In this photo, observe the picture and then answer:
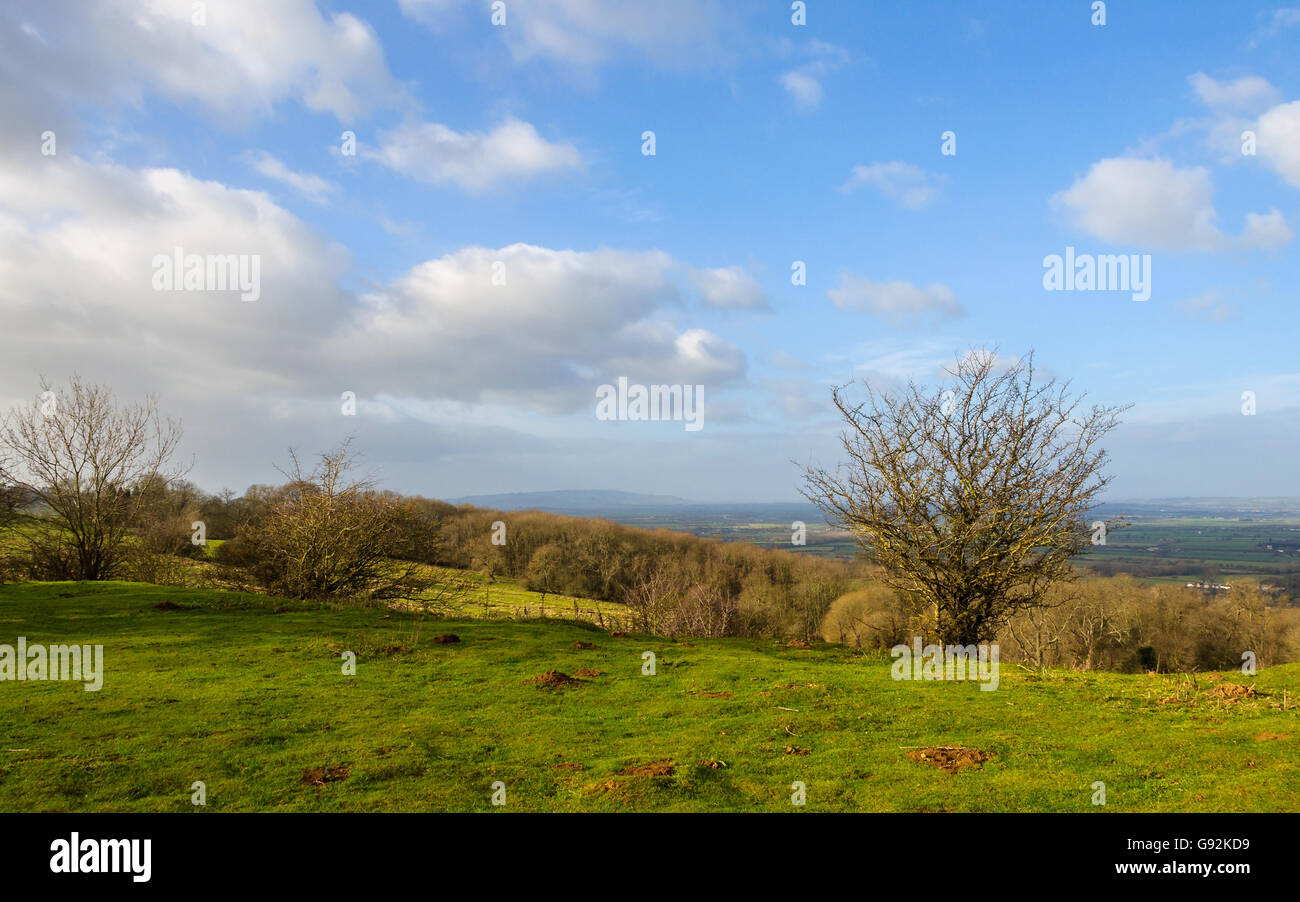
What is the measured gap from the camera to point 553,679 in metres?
14.5

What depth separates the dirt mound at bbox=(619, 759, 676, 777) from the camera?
8.42 metres

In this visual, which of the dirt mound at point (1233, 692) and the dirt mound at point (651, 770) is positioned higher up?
the dirt mound at point (651, 770)

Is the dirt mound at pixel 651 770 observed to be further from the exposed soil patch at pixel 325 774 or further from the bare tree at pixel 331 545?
the bare tree at pixel 331 545

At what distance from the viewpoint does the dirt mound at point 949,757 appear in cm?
872

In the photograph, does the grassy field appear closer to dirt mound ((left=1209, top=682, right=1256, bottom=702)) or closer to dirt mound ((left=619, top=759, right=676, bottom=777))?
dirt mound ((left=619, top=759, right=676, bottom=777))

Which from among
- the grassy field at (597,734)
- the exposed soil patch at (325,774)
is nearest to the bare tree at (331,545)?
the grassy field at (597,734)

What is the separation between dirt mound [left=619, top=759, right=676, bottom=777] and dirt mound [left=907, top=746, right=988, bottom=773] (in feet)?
11.3

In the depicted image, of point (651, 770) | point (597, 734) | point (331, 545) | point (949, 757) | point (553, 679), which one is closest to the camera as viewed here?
point (651, 770)

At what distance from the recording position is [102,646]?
16516 millimetres

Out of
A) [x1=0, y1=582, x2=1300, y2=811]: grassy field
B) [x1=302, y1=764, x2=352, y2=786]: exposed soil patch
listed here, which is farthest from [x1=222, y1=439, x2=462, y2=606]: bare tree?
[x1=302, y1=764, x2=352, y2=786]: exposed soil patch

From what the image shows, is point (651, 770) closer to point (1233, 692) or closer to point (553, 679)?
point (553, 679)

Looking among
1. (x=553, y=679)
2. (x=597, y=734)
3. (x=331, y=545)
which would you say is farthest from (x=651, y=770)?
(x=331, y=545)

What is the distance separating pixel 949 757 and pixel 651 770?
4153mm

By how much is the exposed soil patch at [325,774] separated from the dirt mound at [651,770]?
3727mm
